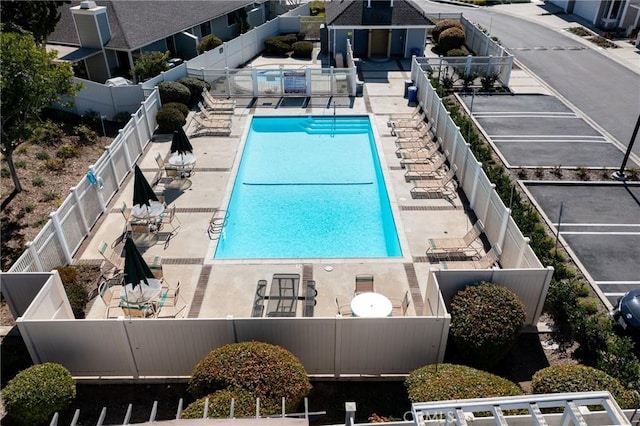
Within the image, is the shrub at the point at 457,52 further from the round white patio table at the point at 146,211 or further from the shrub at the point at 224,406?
the shrub at the point at 224,406

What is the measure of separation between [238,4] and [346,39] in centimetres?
1089

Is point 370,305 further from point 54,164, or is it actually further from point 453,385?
point 54,164

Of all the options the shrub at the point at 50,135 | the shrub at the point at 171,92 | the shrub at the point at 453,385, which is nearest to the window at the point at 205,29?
the shrub at the point at 171,92

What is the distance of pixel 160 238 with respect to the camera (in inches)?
611

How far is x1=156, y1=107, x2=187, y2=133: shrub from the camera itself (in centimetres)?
2189

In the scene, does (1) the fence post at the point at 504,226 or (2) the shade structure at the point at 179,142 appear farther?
Answer: (2) the shade structure at the point at 179,142

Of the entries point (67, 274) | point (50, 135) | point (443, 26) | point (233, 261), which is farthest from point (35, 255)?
point (443, 26)

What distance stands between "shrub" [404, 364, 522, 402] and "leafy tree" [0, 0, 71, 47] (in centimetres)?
2357

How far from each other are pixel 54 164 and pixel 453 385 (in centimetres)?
1728

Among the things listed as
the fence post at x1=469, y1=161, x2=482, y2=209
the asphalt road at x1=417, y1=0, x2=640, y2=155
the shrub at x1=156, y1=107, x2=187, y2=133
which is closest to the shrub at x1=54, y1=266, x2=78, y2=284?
the shrub at x1=156, y1=107, x2=187, y2=133

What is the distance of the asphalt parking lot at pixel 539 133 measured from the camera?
20.3 meters

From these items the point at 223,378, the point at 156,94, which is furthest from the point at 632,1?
the point at 223,378

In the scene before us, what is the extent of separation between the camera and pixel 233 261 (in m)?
14.6

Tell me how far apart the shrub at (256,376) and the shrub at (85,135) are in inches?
605
